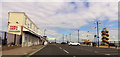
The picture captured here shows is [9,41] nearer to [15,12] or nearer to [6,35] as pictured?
[6,35]

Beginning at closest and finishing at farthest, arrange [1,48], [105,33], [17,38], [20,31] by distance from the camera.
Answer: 1. [1,48]
2. [17,38]
3. [20,31]
4. [105,33]

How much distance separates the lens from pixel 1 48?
16.7 meters

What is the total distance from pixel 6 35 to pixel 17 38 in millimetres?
5290

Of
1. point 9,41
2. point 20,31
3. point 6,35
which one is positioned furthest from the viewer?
point 20,31

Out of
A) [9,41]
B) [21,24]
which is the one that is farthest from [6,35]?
[21,24]

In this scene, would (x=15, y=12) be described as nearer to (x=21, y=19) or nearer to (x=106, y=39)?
(x=21, y=19)

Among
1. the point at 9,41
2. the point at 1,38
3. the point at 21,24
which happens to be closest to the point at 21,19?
the point at 21,24

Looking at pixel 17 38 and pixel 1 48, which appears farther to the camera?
pixel 17 38

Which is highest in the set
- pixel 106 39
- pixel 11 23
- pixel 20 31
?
pixel 11 23

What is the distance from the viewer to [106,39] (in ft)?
168

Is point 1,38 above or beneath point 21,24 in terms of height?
beneath

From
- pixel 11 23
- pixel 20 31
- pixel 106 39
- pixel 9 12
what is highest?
pixel 9 12

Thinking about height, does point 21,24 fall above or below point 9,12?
below

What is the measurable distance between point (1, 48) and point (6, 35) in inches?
111
